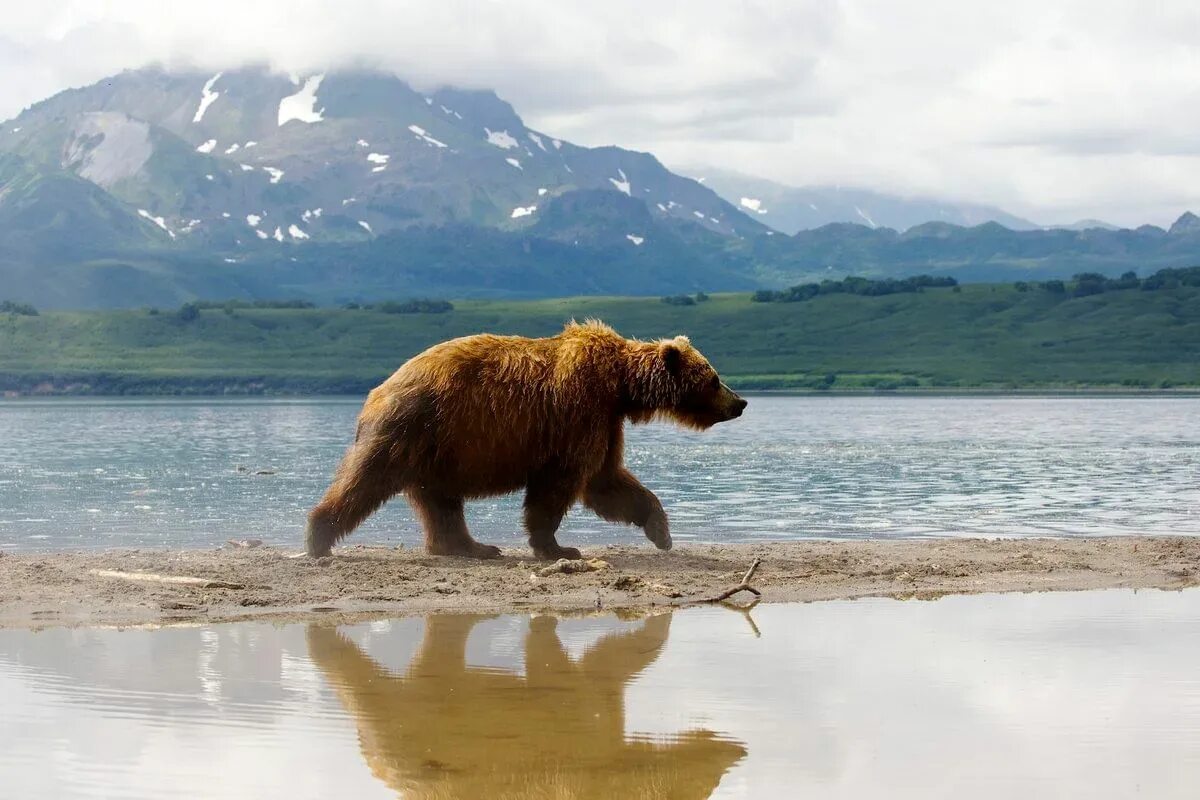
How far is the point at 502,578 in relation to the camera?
604 inches

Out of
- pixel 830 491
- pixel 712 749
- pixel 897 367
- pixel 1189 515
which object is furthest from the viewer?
pixel 897 367

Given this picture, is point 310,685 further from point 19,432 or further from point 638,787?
point 19,432

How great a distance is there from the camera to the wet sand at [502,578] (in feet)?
44.9

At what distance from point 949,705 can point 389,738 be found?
3417 mm

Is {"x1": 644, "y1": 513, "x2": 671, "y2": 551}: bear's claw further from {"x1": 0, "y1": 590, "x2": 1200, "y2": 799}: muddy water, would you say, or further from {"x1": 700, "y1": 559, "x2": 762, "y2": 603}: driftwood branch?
{"x1": 0, "y1": 590, "x2": 1200, "y2": 799}: muddy water

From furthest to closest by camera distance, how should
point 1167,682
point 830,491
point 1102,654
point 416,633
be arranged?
1. point 830,491
2. point 416,633
3. point 1102,654
4. point 1167,682

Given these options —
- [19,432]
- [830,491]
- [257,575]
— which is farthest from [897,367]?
[257,575]

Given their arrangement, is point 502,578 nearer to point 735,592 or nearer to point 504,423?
point 504,423

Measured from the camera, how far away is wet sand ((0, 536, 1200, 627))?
1370cm

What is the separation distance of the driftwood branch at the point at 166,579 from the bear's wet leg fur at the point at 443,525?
2.66m

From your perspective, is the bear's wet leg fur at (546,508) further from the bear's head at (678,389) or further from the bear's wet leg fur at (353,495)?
the bear's wet leg fur at (353,495)

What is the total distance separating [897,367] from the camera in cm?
18400

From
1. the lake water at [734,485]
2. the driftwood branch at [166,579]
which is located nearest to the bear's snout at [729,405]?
the lake water at [734,485]

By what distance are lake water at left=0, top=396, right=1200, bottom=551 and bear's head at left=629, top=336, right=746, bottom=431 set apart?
495 cm
